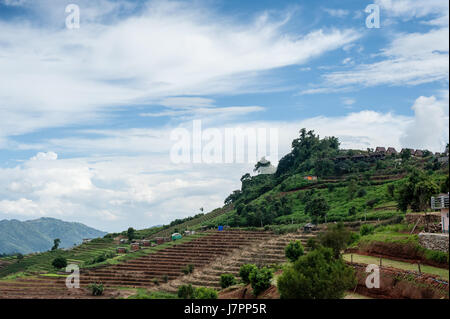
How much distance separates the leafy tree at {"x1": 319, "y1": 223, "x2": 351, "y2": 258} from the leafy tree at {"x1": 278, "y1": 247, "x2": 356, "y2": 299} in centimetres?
53

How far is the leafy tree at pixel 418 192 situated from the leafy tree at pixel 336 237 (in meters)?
11.1

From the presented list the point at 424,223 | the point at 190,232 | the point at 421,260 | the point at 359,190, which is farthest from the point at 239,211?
the point at 421,260

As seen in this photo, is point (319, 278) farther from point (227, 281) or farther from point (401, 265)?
point (227, 281)

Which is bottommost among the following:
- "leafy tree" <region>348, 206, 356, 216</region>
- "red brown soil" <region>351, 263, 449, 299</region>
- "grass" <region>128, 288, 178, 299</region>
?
"grass" <region>128, 288, 178, 299</region>

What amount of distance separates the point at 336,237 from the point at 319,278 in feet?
7.22

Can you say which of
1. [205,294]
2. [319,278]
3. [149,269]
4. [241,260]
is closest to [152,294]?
[149,269]

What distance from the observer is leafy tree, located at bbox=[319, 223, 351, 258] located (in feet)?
68.6

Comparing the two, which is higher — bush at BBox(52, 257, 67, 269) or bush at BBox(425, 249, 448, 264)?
bush at BBox(425, 249, 448, 264)

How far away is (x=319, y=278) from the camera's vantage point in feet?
65.6

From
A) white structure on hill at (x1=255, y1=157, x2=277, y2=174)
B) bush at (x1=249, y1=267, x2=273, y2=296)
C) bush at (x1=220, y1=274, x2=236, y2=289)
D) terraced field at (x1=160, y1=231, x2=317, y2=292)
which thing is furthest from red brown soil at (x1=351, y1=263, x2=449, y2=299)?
white structure on hill at (x1=255, y1=157, x2=277, y2=174)

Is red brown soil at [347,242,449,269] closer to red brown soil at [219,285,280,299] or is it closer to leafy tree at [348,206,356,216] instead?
red brown soil at [219,285,280,299]

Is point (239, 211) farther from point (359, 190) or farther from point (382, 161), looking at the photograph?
point (382, 161)

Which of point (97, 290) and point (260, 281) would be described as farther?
point (97, 290)

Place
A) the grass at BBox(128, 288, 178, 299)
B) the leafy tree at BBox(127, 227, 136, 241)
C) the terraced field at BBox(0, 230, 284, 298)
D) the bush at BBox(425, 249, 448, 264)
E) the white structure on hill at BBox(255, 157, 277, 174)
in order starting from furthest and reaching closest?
the white structure on hill at BBox(255, 157, 277, 174), the leafy tree at BBox(127, 227, 136, 241), the terraced field at BBox(0, 230, 284, 298), the grass at BBox(128, 288, 178, 299), the bush at BBox(425, 249, 448, 264)
